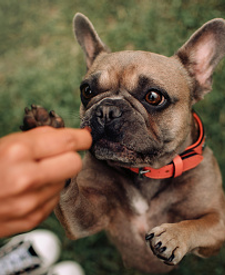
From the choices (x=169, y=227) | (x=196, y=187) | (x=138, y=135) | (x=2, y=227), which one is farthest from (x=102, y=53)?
(x=2, y=227)

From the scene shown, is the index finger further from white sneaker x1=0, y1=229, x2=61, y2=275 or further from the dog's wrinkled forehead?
white sneaker x1=0, y1=229, x2=61, y2=275

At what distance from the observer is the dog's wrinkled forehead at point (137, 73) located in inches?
95.2

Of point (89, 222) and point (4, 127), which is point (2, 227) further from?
point (4, 127)

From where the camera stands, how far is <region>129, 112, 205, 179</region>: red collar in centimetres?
258

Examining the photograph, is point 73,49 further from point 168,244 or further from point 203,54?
point 168,244

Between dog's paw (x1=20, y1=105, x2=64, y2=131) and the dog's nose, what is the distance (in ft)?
1.48

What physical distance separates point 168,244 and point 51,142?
1319mm

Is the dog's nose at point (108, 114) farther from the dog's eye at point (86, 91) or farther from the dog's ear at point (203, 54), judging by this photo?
the dog's ear at point (203, 54)

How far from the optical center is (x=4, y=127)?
4.88 meters

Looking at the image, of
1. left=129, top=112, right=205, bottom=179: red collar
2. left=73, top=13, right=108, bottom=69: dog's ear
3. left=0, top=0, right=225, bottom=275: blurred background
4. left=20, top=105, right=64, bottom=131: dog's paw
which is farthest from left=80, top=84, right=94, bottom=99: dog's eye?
left=0, top=0, right=225, bottom=275: blurred background

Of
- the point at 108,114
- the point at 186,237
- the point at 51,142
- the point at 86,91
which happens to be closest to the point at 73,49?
the point at 86,91

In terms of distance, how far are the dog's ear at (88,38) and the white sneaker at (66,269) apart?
103 inches

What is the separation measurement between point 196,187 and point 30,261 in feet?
7.16

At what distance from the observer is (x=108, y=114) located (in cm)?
212
